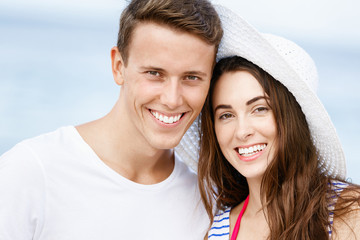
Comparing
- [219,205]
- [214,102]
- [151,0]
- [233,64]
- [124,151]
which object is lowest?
[219,205]

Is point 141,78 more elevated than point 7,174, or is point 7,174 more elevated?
point 141,78

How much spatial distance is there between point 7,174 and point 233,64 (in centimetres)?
140

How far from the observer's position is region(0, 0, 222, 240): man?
239cm

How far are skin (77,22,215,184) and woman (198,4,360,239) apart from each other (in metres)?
0.20

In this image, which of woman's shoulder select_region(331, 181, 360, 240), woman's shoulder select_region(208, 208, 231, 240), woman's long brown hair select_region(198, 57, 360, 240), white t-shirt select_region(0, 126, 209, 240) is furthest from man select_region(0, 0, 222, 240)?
woman's shoulder select_region(331, 181, 360, 240)

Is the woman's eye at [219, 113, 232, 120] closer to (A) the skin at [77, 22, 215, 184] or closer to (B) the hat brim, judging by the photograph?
(A) the skin at [77, 22, 215, 184]

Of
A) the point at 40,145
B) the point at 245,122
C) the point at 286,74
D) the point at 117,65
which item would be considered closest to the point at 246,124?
the point at 245,122

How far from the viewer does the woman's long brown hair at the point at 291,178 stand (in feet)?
8.27

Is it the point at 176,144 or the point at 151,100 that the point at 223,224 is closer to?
the point at 176,144

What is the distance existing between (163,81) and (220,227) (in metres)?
1.06

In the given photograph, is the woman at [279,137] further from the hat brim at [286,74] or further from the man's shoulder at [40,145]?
the man's shoulder at [40,145]

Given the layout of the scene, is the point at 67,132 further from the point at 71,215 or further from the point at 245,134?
the point at 245,134

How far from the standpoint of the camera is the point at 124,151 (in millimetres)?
2713

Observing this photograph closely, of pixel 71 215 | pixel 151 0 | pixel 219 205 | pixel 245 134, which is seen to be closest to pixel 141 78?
pixel 151 0
